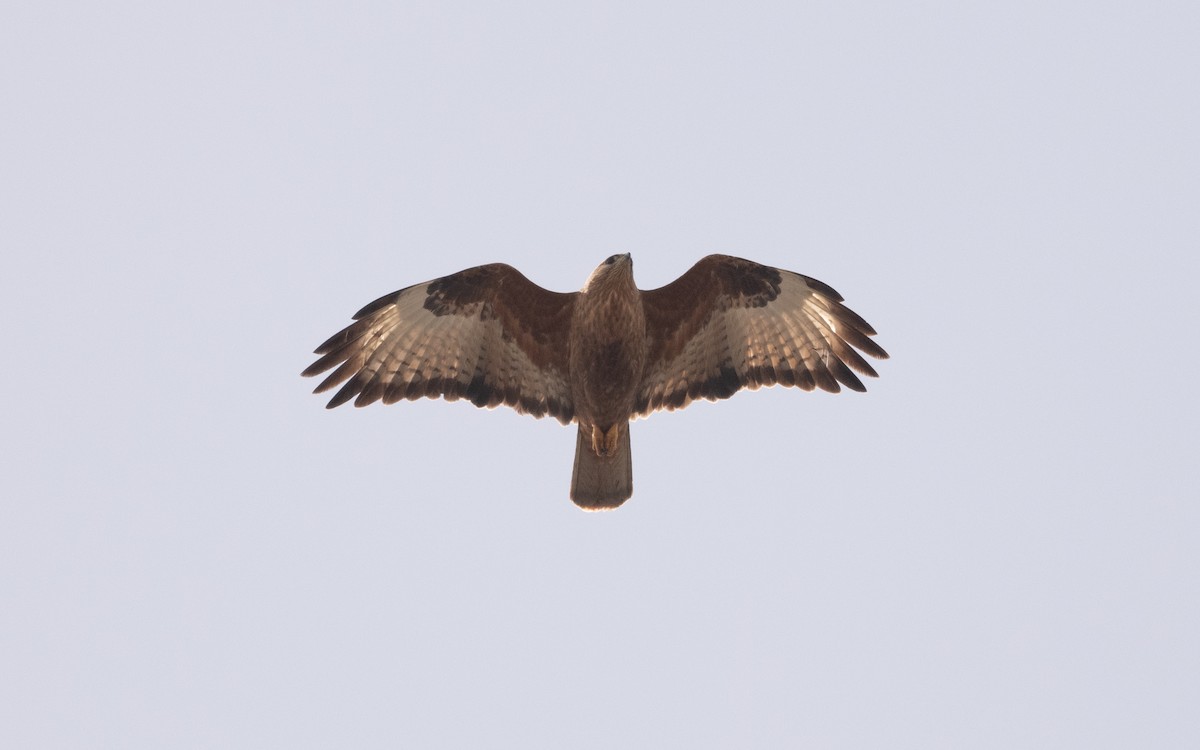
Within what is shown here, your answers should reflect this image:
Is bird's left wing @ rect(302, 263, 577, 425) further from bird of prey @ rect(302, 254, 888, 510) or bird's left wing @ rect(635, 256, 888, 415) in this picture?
bird's left wing @ rect(635, 256, 888, 415)

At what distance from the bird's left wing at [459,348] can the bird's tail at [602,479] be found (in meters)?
0.44

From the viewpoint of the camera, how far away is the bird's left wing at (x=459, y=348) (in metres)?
11.9

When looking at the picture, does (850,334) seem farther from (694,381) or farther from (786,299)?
(694,381)

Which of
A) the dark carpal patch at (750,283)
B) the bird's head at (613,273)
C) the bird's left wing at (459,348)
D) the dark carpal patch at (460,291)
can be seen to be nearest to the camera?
the bird's head at (613,273)

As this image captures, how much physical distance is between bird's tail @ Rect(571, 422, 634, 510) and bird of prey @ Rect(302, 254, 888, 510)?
1 centimetres

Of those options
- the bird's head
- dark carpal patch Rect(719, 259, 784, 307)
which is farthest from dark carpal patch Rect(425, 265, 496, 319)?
dark carpal patch Rect(719, 259, 784, 307)

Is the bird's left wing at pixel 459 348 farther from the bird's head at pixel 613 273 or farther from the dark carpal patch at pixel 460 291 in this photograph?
the bird's head at pixel 613 273

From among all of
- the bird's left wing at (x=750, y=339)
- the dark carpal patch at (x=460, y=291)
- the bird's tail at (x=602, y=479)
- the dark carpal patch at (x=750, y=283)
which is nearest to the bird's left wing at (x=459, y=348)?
the dark carpal patch at (x=460, y=291)

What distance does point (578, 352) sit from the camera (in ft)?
38.0

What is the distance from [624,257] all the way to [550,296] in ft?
2.92

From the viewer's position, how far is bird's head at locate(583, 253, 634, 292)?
36.7 ft

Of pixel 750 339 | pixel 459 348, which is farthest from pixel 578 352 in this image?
pixel 750 339

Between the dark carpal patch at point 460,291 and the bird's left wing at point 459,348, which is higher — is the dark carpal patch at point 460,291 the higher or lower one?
the higher one

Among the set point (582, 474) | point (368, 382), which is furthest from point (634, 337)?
point (368, 382)
